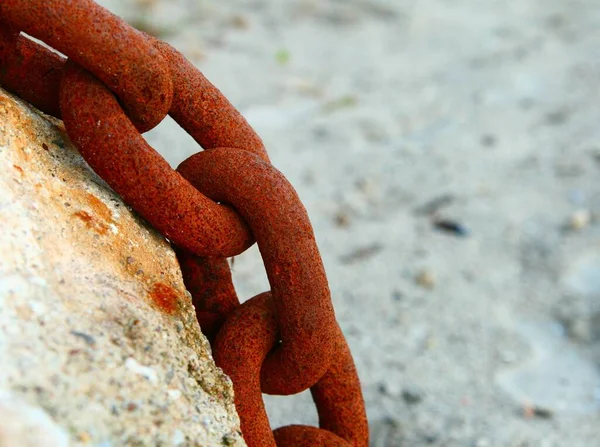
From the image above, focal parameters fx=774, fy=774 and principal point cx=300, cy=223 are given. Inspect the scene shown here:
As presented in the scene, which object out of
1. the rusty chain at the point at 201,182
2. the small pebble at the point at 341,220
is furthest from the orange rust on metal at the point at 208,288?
the small pebble at the point at 341,220

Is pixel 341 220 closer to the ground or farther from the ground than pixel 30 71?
farther from the ground

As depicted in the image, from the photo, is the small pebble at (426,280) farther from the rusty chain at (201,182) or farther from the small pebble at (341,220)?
the rusty chain at (201,182)

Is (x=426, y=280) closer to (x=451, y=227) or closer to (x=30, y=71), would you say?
(x=451, y=227)

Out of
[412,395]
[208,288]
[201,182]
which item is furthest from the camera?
[412,395]

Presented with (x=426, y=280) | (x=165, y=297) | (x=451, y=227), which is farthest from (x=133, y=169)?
(x=451, y=227)

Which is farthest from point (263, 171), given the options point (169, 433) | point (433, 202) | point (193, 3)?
point (193, 3)

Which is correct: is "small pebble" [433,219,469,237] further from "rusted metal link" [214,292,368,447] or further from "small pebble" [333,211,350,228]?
"rusted metal link" [214,292,368,447]
